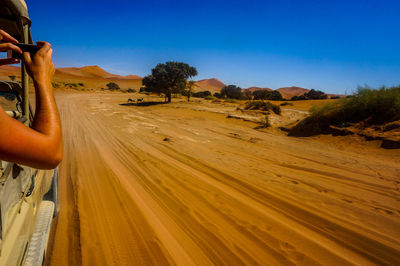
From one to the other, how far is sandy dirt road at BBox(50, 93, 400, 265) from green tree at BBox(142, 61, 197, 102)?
1690 centimetres

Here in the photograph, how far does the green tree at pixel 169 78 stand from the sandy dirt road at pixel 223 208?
55.5 ft

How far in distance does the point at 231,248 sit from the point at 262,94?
40.6m

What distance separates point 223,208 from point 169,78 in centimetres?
1991

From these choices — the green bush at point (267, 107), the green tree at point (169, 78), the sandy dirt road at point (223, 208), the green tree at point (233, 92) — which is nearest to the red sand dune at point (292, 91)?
the green tree at point (233, 92)

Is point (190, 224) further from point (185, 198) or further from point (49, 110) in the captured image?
point (49, 110)

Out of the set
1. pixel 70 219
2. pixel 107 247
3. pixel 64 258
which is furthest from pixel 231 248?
pixel 70 219

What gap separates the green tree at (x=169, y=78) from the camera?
21.0 metres

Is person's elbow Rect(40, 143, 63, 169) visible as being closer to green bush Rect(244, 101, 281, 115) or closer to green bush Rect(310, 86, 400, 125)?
green bush Rect(310, 86, 400, 125)

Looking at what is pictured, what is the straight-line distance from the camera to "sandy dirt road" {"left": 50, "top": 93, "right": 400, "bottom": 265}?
6.64 feet

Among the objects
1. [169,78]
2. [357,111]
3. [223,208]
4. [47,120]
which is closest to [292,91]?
[169,78]

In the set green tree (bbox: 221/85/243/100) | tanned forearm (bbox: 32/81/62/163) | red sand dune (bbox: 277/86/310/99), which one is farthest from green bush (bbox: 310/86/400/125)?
red sand dune (bbox: 277/86/310/99)

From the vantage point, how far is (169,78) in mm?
21078

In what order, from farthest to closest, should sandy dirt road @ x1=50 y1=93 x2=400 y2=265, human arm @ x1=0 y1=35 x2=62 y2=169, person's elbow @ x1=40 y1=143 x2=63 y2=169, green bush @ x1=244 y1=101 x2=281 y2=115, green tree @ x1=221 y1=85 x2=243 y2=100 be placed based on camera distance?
green tree @ x1=221 y1=85 x2=243 y2=100, green bush @ x1=244 y1=101 x2=281 y2=115, sandy dirt road @ x1=50 y1=93 x2=400 y2=265, person's elbow @ x1=40 y1=143 x2=63 y2=169, human arm @ x1=0 y1=35 x2=62 y2=169

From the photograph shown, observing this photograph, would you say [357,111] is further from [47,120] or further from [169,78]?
[169,78]
